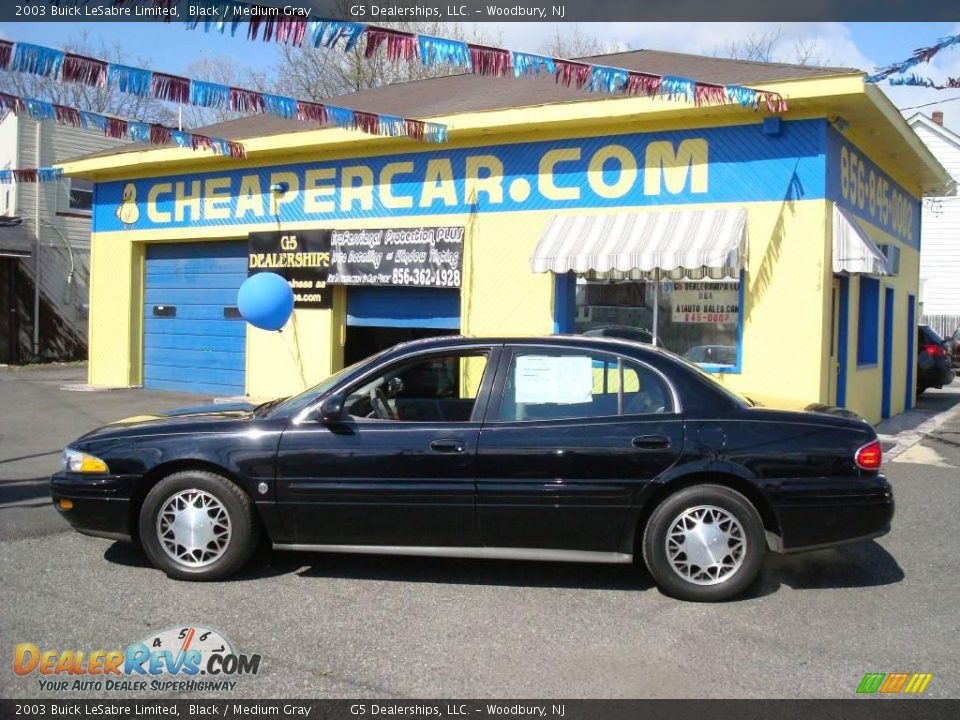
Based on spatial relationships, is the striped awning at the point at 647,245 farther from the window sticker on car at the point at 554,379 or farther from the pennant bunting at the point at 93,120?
the pennant bunting at the point at 93,120

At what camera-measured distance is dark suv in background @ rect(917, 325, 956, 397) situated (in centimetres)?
1823

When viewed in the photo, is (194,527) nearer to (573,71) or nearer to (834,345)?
(573,71)

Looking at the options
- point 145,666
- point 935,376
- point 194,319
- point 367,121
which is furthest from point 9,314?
point 935,376

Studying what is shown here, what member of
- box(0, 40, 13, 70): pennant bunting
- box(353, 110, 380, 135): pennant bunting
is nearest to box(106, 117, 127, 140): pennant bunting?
box(0, 40, 13, 70): pennant bunting

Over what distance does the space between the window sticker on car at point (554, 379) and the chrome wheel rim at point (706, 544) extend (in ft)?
3.02

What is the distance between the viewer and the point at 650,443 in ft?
16.9

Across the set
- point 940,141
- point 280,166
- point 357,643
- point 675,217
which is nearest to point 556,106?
point 675,217

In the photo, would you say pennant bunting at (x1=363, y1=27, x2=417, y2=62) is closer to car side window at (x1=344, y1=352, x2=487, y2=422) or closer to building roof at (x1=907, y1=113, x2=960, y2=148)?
car side window at (x1=344, y1=352, x2=487, y2=422)

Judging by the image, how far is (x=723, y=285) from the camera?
11.0 m

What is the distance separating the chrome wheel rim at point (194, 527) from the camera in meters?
5.33

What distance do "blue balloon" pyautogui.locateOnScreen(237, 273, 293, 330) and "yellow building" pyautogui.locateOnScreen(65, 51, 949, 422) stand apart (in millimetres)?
2330

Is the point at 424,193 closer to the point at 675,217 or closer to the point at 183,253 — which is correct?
the point at 675,217

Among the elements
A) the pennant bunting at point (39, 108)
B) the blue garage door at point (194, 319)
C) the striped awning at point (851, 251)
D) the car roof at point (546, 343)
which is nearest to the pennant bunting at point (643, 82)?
the striped awning at point (851, 251)

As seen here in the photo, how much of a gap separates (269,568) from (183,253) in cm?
1190
